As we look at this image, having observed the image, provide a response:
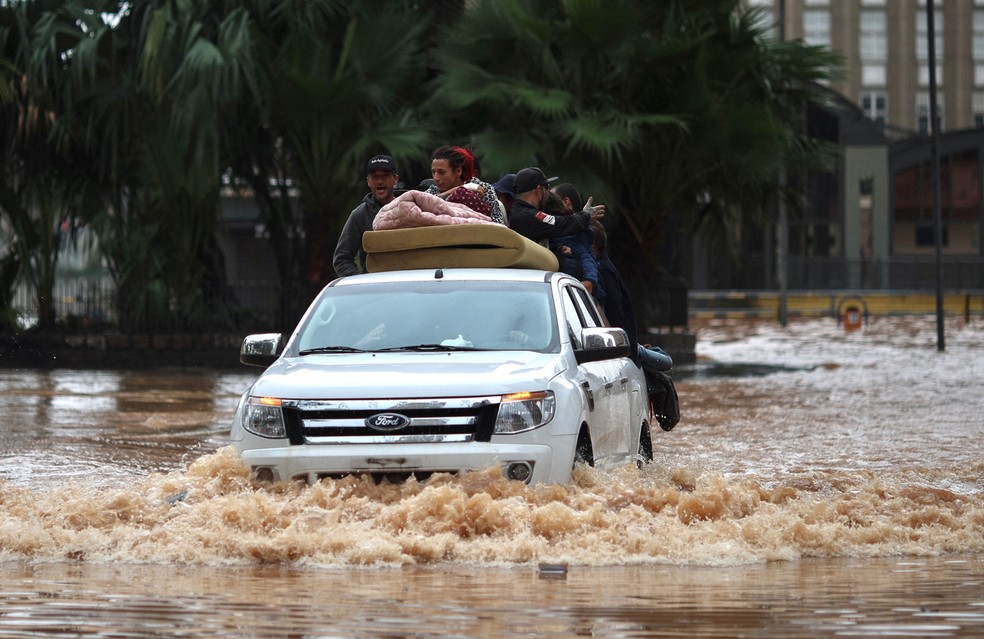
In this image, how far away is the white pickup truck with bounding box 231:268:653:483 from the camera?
329 inches

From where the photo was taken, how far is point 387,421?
27.4 feet

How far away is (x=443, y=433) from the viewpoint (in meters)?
8.37

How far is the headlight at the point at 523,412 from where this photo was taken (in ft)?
27.6

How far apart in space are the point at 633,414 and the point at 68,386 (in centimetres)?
1282

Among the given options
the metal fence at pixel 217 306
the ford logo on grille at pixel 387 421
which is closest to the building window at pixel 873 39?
the metal fence at pixel 217 306

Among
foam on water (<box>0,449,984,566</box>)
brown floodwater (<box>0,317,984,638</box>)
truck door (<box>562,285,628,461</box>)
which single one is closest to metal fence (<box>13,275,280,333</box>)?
brown floodwater (<box>0,317,984,638</box>)

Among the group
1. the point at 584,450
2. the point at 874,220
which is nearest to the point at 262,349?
the point at 584,450

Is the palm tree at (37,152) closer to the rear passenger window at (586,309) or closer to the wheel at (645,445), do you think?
the wheel at (645,445)

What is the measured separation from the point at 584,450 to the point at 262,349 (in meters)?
1.77

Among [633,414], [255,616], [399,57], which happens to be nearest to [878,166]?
[399,57]

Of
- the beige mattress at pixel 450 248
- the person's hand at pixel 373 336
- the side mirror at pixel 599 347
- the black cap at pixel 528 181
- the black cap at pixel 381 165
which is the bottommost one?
the side mirror at pixel 599 347

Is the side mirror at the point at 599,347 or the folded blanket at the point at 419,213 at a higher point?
the folded blanket at the point at 419,213

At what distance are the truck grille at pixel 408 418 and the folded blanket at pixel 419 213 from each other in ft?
7.04

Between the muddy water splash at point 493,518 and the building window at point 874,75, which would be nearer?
the muddy water splash at point 493,518
